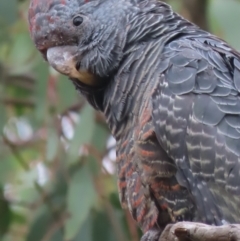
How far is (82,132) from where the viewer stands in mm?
2750

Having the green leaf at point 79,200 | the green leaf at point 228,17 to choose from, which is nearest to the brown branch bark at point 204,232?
the green leaf at point 228,17

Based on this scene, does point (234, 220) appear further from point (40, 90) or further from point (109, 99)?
point (40, 90)

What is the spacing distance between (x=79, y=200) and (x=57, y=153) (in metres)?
0.36

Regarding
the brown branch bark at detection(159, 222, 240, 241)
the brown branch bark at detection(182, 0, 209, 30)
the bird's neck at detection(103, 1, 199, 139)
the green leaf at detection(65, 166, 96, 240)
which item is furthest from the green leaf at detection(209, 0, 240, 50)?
the brown branch bark at detection(159, 222, 240, 241)

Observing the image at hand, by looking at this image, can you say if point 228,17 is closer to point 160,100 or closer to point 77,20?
point 77,20

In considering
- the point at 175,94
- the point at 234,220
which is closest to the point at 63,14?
the point at 175,94

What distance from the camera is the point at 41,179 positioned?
329 centimetres

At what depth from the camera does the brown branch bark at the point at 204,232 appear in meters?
1.40

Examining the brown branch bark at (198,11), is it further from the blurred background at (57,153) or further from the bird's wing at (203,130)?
the bird's wing at (203,130)

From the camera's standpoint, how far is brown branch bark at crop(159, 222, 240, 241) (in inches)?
55.2

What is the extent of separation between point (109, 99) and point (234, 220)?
50 centimetres

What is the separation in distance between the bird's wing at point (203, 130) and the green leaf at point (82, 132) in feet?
2.84

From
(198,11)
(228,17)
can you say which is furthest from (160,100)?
(198,11)

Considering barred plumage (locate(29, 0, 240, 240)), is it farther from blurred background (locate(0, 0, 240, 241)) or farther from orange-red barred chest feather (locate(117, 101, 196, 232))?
blurred background (locate(0, 0, 240, 241))
